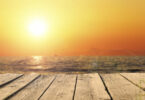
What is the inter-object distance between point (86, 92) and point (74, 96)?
0.17m

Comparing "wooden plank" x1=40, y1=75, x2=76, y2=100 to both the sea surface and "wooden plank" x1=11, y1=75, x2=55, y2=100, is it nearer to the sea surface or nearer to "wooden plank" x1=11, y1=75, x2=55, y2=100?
"wooden plank" x1=11, y1=75, x2=55, y2=100

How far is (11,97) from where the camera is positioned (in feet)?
5.42

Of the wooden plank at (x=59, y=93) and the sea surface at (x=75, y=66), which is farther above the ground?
the sea surface at (x=75, y=66)

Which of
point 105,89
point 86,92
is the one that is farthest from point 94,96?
point 105,89

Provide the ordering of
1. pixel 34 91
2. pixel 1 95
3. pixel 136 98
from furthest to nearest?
pixel 34 91, pixel 1 95, pixel 136 98

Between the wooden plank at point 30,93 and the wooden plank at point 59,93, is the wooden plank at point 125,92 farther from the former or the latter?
the wooden plank at point 30,93

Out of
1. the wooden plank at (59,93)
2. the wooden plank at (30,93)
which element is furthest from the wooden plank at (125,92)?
the wooden plank at (30,93)

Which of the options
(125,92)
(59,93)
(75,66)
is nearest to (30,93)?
(59,93)

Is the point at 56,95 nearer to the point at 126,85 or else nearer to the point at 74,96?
the point at 74,96

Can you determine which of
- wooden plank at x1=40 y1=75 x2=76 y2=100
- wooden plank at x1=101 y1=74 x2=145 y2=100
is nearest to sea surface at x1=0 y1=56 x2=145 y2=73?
wooden plank at x1=101 y1=74 x2=145 y2=100

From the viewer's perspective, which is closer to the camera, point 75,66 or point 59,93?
point 59,93

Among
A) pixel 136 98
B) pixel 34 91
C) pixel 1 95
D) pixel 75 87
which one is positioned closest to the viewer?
pixel 136 98

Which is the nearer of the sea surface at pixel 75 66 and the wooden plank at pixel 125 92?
the wooden plank at pixel 125 92

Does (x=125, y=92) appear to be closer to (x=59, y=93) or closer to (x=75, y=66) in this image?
(x=59, y=93)
